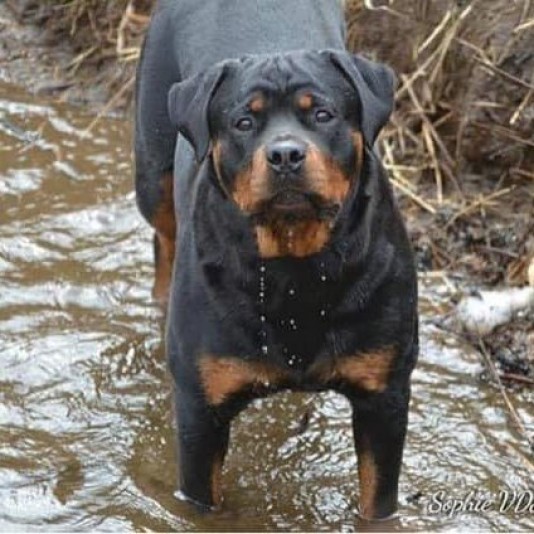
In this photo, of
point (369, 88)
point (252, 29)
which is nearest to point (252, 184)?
point (369, 88)

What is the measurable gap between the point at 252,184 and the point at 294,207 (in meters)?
0.13

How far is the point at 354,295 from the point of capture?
440 cm

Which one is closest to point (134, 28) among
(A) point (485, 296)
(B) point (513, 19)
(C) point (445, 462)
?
(B) point (513, 19)

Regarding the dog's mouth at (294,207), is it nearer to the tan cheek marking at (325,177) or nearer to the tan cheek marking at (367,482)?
the tan cheek marking at (325,177)

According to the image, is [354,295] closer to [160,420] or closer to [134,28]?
[160,420]

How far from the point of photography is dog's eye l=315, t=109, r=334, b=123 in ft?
13.8

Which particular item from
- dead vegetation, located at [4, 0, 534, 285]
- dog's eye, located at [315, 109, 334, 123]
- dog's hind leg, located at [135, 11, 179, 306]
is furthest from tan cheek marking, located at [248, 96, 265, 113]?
dead vegetation, located at [4, 0, 534, 285]

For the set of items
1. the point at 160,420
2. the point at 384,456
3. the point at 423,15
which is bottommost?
the point at 160,420

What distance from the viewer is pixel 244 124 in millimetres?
4238

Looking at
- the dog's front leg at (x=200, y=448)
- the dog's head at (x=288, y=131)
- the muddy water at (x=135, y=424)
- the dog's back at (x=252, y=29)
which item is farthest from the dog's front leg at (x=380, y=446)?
the dog's back at (x=252, y=29)

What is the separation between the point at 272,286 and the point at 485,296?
1.95 meters

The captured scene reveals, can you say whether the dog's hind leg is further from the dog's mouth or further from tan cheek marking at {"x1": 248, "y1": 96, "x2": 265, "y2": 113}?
the dog's mouth

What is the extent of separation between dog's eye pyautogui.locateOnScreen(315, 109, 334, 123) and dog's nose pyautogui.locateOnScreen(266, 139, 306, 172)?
20 centimetres

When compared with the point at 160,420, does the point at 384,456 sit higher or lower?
higher
